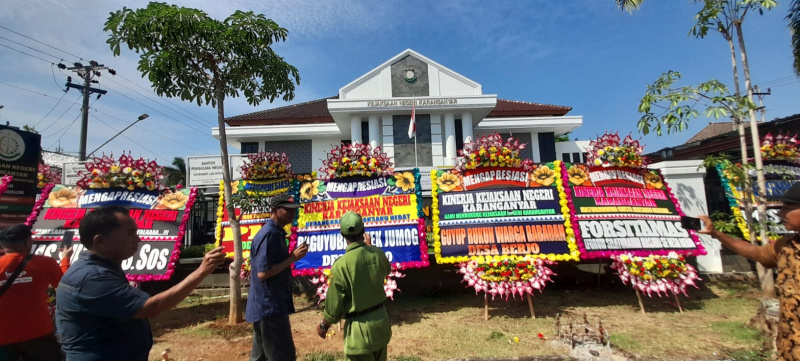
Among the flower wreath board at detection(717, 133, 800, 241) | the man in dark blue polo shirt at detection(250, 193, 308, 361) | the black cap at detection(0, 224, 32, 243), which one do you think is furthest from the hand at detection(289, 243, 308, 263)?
the flower wreath board at detection(717, 133, 800, 241)

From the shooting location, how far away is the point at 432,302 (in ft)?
22.6

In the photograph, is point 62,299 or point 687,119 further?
point 687,119

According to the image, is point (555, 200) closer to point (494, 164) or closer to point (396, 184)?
point (494, 164)

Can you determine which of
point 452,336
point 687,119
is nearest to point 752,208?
point 687,119

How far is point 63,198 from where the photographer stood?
23.8ft

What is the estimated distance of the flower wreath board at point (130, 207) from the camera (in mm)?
6805

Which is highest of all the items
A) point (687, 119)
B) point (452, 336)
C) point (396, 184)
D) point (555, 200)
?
point (687, 119)

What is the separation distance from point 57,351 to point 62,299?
7.49 ft

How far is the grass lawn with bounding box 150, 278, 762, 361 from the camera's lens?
4656 millimetres

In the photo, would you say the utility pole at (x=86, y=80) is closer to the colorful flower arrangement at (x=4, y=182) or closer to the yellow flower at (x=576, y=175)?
the colorful flower arrangement at (x=4, y=182)

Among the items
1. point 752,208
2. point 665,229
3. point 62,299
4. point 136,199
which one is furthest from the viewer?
point 136,199

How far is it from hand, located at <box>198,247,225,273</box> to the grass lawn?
2.82 meters

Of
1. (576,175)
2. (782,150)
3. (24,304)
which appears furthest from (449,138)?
(24,304)

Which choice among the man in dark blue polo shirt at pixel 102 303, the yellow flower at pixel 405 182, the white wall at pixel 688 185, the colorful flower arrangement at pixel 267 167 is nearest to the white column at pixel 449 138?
the white wall at pixel 688 185
